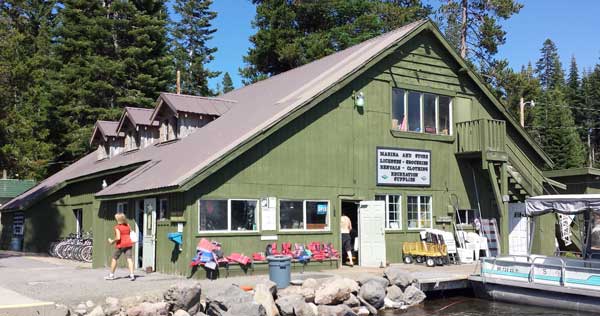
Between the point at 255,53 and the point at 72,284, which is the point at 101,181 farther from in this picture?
the point at 255,53

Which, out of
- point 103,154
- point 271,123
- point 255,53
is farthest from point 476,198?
point 255,53

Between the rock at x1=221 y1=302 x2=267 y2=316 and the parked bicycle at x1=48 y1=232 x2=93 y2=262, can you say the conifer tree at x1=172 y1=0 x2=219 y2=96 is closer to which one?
the parked bicycle at x1=48 y1=232 x2=93 y2=262

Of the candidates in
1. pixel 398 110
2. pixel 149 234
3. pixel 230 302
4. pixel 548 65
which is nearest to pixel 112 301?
pixel 230 302

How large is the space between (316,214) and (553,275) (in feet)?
21.6

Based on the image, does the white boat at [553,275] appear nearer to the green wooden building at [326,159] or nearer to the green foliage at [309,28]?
the green wooden building at [326,159]

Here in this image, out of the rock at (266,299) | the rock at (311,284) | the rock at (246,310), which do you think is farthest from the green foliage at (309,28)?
the rock at (246,310)

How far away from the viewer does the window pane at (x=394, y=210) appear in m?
20.0

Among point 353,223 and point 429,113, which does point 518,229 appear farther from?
point 353,223

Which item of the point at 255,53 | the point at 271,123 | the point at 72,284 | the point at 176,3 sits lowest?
the point at 72,284

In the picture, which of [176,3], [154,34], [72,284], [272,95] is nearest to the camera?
[72,284]

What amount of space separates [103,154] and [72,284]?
42.3 ft

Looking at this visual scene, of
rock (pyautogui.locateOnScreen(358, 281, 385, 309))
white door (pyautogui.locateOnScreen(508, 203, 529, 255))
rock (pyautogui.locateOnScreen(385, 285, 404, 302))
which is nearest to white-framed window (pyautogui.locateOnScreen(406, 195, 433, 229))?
white door (pyautogui.locateOnScreen(508, 203, 529, 255))

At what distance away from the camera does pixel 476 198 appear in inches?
874

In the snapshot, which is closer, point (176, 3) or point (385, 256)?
point (385, 256)
